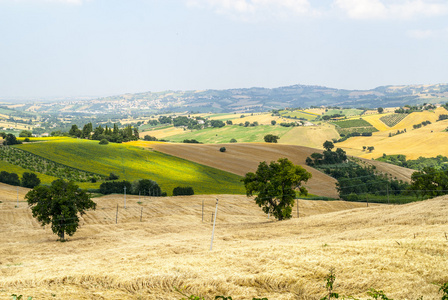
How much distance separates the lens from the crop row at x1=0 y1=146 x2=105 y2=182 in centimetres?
11288

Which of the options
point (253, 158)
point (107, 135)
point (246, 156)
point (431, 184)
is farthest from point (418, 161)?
point (107, 135)

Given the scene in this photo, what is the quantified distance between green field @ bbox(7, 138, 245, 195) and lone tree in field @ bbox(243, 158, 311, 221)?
37.3 metres

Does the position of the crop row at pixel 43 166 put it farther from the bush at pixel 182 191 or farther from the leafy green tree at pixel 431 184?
the leafy green tree at pixel 431 184

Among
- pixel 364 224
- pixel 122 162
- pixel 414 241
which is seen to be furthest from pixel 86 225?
pixel 122 162

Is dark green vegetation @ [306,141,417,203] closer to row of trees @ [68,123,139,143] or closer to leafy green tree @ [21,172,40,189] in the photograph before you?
leafy green tree @ [21,172,40,189]

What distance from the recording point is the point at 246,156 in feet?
509

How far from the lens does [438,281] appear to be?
19938 millimetres

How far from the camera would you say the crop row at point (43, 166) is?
113m

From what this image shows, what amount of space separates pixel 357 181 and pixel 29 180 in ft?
299

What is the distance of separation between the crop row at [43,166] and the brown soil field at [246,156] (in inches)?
1612

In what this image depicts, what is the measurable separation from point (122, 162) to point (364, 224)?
317 ft

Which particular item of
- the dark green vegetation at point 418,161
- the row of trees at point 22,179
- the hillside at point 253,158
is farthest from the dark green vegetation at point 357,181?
the row of trees at point 22,179

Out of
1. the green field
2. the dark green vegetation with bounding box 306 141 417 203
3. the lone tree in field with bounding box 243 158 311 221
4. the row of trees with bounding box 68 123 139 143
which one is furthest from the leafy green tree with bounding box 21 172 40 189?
the dark green vegetation with bounding box 306 141 417 203

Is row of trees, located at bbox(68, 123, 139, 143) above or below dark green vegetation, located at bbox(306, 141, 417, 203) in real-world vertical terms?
above
